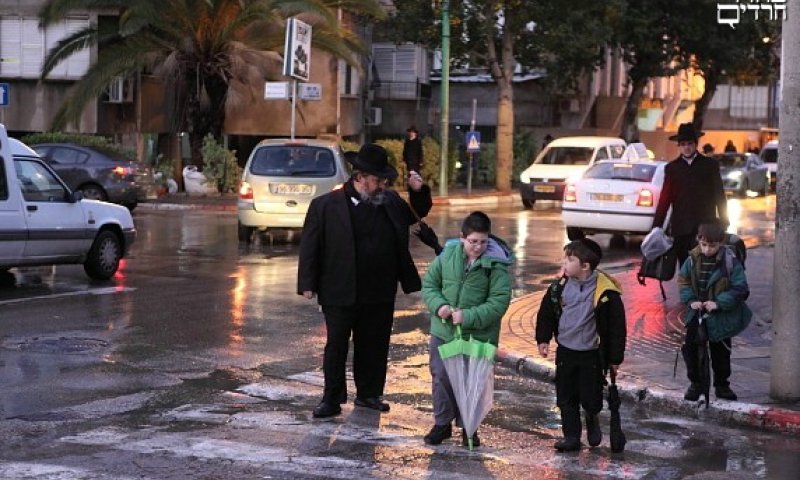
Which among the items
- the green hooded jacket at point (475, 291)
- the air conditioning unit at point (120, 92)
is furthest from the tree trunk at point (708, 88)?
the green hooded jacket at point (475, 291)

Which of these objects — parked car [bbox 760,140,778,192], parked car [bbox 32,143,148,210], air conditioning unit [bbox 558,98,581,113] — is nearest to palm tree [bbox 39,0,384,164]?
parked car [bbox 32,143,148,210]

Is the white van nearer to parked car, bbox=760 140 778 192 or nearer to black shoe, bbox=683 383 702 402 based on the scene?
parked car, bbox=760 140 778 192

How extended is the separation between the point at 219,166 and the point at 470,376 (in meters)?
25.9

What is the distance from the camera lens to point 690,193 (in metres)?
13.2

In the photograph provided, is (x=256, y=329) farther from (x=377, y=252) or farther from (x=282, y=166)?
(x=282, y=166)

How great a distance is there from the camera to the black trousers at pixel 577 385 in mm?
8219

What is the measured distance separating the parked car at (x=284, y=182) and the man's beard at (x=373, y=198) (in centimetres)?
1191

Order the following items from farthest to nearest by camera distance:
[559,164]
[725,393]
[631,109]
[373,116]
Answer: [631,109], [373,116], [559,164], [725,393]

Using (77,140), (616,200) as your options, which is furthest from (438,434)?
Result: (77,140)

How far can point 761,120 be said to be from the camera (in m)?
74.9

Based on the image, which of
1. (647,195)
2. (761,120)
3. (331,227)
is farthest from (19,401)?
(761,120)

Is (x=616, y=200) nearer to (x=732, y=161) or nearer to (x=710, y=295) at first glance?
(x=710, y=295)

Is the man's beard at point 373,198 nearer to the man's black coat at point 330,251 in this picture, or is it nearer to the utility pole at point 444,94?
the man's black coat at point 330,251

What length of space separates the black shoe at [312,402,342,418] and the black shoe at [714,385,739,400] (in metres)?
2.77
